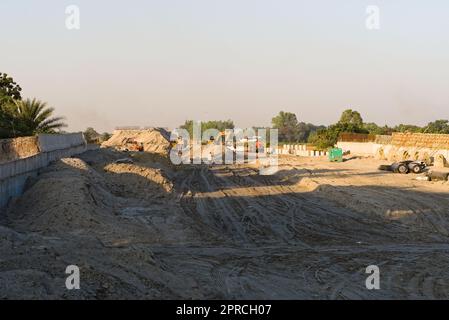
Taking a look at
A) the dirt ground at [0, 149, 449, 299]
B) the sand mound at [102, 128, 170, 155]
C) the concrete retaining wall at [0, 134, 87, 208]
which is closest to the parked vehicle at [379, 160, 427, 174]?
the dirt ground at [0, 149, 449, 299]

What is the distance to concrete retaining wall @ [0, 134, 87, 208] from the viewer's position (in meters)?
19.5

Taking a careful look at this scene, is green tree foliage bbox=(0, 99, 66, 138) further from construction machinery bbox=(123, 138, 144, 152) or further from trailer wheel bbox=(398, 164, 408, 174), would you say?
trailer wheel bbox=(398, 164, 408, 174)

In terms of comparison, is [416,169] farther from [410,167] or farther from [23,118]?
[23,118]

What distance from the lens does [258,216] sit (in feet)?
70.3

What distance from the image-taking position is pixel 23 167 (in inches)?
858

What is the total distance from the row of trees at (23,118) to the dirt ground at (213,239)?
6.84 m

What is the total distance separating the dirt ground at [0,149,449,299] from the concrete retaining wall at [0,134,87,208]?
23.9 inches

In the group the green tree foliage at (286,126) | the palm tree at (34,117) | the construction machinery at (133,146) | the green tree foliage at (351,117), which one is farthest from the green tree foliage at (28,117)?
the green tree foliage at (286,126)

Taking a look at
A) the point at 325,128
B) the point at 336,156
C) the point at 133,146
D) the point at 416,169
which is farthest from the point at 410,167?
the point at 325,128

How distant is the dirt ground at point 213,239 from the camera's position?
1149 centimetres

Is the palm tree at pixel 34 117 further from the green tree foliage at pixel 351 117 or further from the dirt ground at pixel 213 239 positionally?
the green tree foliage at pixel 351 117

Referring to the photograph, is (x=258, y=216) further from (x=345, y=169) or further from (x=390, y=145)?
(x=390, y=145)
